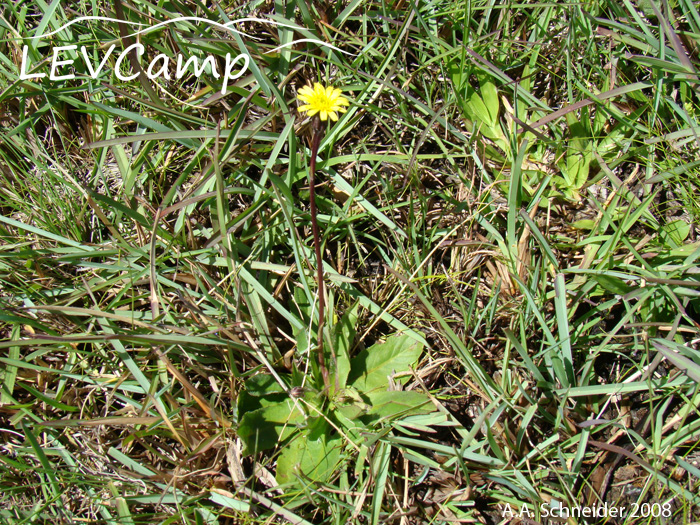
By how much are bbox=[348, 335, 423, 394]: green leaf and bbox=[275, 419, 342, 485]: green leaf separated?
243mm

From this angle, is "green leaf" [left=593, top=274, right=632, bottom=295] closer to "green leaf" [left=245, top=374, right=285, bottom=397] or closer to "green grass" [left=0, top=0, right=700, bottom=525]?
"green grass" [left=0, top=0, right=700, bottom=525]

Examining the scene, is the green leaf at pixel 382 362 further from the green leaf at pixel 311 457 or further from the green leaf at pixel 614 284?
the green leaf at pixel 614 284

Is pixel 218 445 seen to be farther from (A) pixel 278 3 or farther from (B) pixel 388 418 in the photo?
(A) pixel 278 3

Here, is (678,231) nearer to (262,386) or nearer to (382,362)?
(382,362)

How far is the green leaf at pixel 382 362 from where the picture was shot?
2.17 metres

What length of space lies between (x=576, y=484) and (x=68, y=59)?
3.09m

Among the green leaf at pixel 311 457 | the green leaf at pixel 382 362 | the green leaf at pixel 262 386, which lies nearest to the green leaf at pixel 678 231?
the green leaf at pixel 382 362

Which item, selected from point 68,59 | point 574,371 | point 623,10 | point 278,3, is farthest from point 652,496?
point 68,59

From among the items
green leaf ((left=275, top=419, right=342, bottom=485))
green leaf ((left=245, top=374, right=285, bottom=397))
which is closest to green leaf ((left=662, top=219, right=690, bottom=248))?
green leaf ((left=275, top=419, right=342, bottom=485))

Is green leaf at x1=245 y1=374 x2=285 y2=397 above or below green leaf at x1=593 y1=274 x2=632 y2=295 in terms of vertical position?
below

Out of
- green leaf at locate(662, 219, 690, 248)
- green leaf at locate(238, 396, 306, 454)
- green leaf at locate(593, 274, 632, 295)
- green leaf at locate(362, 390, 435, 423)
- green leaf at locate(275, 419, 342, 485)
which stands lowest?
green leaf at locate(275, 419, 342, 485)

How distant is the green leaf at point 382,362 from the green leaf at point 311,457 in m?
0.24

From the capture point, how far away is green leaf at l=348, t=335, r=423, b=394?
85.4 inches

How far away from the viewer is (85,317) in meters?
2.36
